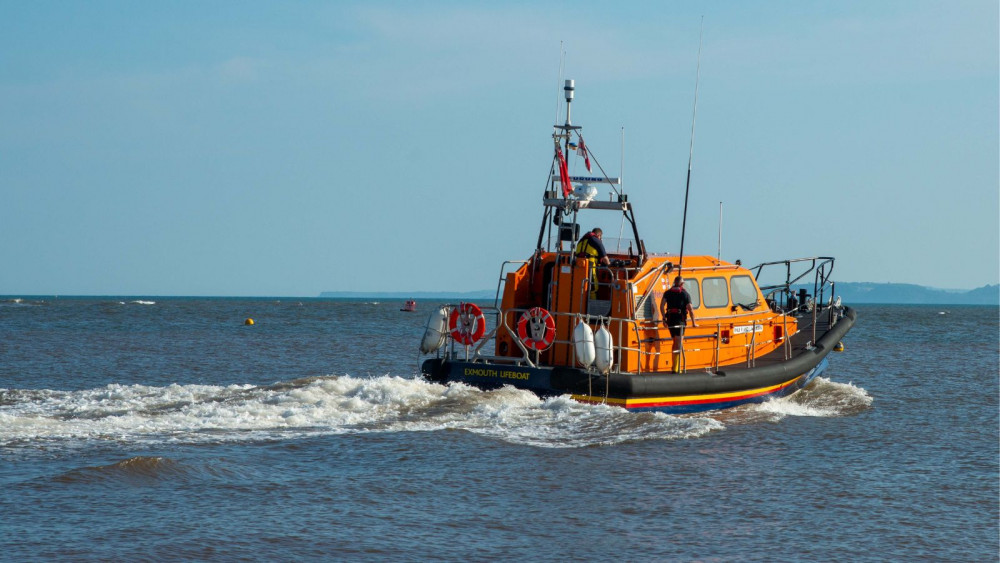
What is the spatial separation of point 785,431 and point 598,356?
236 cm

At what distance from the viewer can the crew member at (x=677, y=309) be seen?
12320 mm

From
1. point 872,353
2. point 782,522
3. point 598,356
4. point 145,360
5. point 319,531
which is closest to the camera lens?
point 319,531

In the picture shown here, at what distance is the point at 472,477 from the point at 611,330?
3.93 m

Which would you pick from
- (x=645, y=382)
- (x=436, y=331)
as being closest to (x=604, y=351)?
(x=645, y=382)

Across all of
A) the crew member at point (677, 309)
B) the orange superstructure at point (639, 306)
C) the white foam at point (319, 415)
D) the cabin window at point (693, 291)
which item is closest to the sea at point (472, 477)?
the white foam at point (319, 415)

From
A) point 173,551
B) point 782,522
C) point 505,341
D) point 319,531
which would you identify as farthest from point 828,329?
point 173,551

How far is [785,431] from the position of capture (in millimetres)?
11836

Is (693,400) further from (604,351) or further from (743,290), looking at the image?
(743,290)

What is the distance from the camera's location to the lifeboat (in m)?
11.8

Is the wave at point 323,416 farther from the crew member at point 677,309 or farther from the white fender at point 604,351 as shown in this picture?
the crew member at point 677,309

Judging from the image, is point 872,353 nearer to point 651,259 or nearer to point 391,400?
point 651,259

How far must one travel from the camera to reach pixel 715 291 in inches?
522

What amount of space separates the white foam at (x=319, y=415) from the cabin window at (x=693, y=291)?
167 centimetres

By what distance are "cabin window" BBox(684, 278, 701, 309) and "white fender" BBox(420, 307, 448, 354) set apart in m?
3.04
